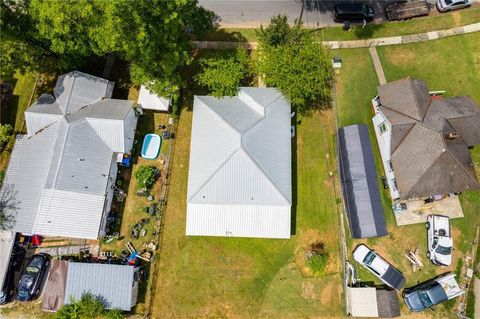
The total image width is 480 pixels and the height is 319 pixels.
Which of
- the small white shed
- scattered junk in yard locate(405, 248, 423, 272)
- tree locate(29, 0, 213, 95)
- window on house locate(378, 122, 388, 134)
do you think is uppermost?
tree locate(29, 0, 213, 95)

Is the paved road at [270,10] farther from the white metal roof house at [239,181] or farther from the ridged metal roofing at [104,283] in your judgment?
the ridged metal roofing at [104,283]

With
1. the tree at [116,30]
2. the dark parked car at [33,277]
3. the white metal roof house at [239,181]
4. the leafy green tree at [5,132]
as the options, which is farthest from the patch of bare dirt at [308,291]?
the leafy green tree at [5,132]

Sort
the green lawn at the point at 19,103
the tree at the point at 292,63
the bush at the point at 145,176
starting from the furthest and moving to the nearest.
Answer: the green lawn at the point at 19,103
the bush at the point at 145,176
the tree at the point at 292,63

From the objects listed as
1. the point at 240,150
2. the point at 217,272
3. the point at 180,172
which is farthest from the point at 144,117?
the point at 217,272

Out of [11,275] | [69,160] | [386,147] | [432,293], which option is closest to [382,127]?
[386,147]

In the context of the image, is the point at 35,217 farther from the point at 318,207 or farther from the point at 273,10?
the point at 273,10

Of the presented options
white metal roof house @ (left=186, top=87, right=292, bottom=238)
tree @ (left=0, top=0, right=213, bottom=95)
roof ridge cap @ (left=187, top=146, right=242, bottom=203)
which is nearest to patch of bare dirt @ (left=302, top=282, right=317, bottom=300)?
white metal roof house @ (left=186, top=87, right=292, bottom=238)

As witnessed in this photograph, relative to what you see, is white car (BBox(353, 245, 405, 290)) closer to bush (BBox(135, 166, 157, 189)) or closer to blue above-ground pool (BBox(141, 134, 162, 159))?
bush (BBox(135, 166, 157, 189))

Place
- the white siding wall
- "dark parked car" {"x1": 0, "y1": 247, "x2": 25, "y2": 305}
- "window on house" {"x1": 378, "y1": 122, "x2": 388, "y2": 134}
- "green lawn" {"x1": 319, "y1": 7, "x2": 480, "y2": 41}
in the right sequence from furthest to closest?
"green lawn" {"x1": 319, "y1": 7, "x2": 480, "y2": 41}
"window on house" {"x1": 378, "y1": 122, "x2": 388, "y2": 134}
the white siding wall
"dark parked car" {"x1": 0, "y1": 247, "x2": 25, "y2": 305}
